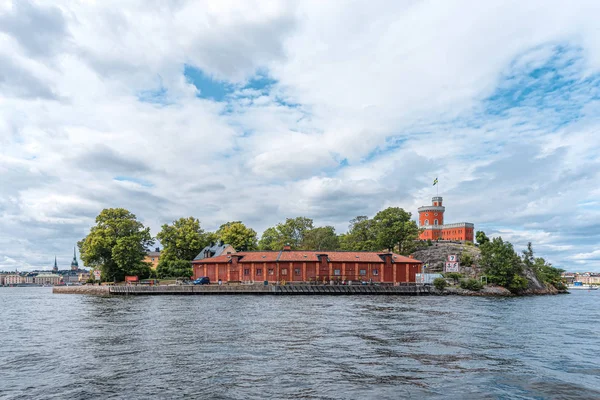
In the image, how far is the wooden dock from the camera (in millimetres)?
68312

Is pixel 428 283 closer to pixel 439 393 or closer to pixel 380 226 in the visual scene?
pixel 380 226

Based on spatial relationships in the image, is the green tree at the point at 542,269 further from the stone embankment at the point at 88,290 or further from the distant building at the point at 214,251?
the stone embankment at the point at 88,290

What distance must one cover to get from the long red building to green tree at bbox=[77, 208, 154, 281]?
14978 mm

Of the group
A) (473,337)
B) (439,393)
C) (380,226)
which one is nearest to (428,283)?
(380,226)

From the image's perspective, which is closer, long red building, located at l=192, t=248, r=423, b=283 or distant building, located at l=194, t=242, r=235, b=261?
long red building, located at l=192, t=248, r=423, b=283

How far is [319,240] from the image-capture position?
379 ft

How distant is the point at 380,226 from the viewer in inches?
4090

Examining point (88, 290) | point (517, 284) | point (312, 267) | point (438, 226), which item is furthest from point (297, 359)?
point (438, 226)

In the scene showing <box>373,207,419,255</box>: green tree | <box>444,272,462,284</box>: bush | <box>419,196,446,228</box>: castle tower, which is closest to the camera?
<box>444,272,462,284</box>: bush

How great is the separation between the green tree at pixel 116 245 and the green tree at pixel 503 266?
67077 mm

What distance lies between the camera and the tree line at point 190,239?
82938 millimetres

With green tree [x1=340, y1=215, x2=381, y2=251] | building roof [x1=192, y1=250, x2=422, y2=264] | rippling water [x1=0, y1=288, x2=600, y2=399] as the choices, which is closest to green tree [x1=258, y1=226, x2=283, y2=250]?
green tree [x1=340, y1=215, x2=381, y2=251]

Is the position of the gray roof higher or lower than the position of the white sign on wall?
higher

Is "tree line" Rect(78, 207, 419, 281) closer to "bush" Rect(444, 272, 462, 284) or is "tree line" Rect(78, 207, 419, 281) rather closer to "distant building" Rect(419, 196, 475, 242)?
"bush" Rect(444, 272, 462, 284)
